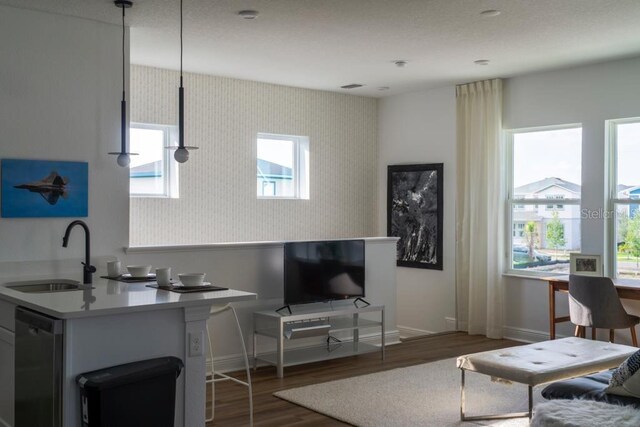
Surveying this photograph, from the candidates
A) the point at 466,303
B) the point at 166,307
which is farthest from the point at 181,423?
the point at 466,303

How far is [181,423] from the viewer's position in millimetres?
3205

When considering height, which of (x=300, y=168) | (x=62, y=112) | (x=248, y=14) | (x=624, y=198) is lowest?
(x=624, y=198)

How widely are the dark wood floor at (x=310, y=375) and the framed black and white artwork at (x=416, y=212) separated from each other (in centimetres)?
103

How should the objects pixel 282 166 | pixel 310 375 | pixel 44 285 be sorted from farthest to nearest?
1. pixel 282 166
2. pixel 310 375
3. pixel 44 285

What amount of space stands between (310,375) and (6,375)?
2.45 metres

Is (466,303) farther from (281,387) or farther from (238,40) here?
(238,40)

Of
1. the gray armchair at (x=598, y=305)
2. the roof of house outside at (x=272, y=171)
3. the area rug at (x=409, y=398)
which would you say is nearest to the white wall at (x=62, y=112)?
the area rug at (x=409, y=398)

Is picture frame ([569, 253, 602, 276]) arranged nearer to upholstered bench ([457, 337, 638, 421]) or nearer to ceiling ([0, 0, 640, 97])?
upholstered bench ([457, 337, 638, 421])

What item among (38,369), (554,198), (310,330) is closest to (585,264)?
(554,198)

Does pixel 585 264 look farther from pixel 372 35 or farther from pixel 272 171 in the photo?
pixel 272 171

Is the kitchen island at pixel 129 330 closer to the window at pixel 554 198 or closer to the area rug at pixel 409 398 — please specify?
the area rug at pixel 409 398

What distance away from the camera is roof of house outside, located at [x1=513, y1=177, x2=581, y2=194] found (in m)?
6.45

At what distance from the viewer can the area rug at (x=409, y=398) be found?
13.9 ft

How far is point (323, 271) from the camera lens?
5.86m
